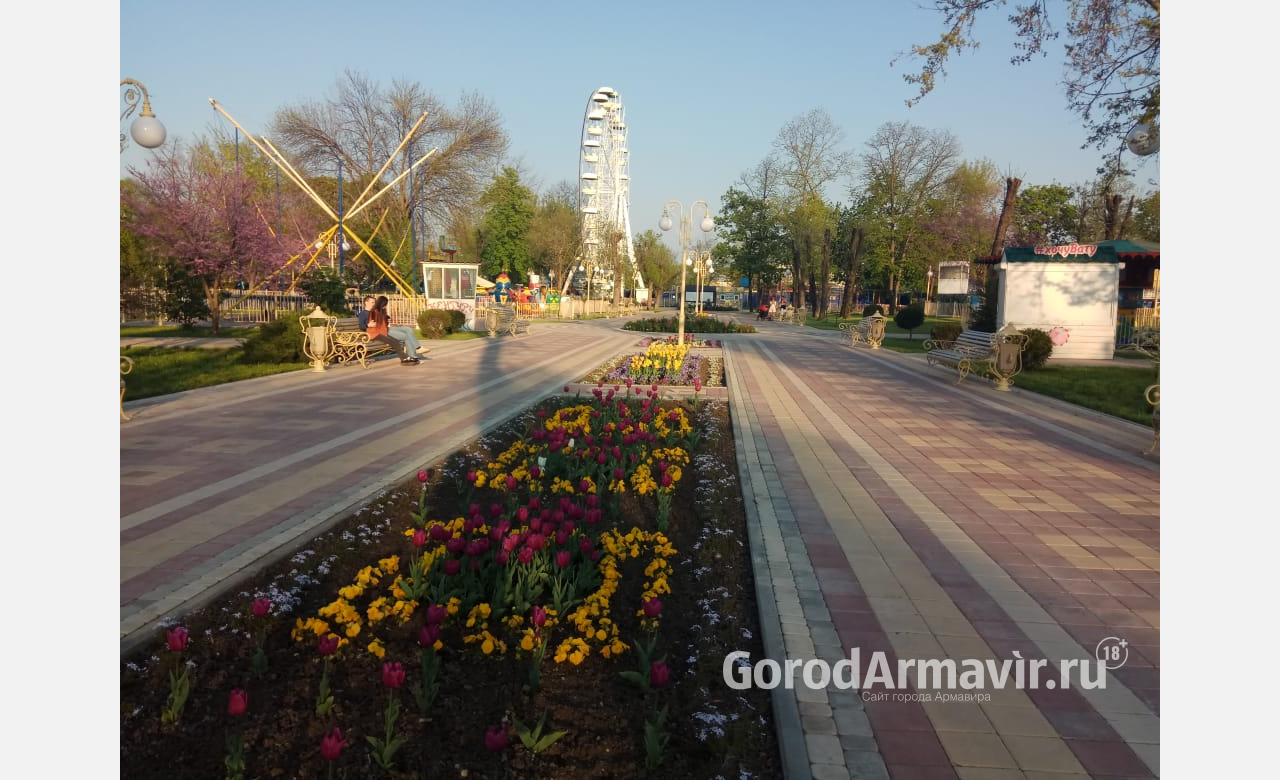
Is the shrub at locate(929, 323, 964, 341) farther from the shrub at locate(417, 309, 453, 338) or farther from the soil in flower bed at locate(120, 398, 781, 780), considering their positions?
the soil in flower bed at locate(120, 398, 781, 780)

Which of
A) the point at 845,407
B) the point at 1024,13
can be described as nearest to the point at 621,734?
the point at 845,407

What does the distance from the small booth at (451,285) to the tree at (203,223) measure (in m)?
6.28

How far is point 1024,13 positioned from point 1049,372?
7635 millimetres

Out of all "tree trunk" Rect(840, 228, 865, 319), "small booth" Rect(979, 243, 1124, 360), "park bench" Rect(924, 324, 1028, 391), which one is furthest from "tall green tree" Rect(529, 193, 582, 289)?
"park bench" Rect(924, 324, 1028, 391)

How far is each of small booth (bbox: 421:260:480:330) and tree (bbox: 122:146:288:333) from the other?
628cm

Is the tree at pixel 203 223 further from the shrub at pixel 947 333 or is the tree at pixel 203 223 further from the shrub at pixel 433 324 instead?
the shrub at pixel 947 333

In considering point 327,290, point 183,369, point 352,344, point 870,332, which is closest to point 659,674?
point 352,344

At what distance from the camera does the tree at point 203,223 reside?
25.6 meters

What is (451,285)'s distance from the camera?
2866 cm

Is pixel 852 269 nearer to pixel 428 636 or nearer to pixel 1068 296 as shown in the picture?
pixel 1068 296

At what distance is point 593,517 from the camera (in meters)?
4.35

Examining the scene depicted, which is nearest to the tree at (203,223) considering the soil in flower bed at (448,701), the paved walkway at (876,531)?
the paved walkway at (876,531)

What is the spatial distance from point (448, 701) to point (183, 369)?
526 inches

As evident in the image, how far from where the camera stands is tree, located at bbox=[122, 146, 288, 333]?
84.0ft
